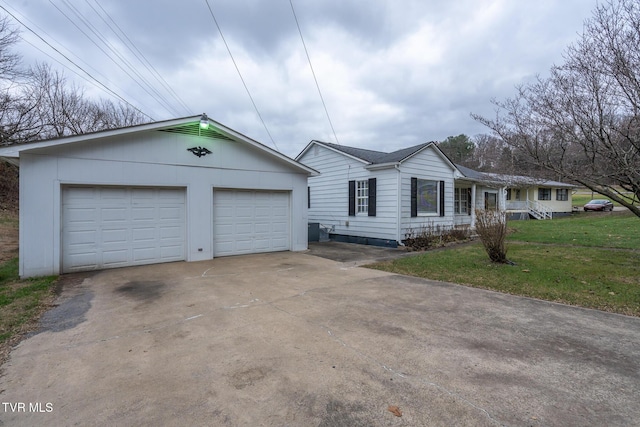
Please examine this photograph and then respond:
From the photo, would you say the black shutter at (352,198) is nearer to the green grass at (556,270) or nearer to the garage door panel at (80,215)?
the green grass at (556,270)

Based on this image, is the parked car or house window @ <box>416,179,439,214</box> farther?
the parked car

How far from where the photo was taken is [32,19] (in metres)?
9.47

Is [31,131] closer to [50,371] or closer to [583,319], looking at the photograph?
[50,371]

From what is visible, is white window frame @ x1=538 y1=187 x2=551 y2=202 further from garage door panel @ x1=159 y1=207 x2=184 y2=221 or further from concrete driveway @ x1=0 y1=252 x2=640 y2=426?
garage door panel @ x1=159 y1=207 x2=184 y2=221

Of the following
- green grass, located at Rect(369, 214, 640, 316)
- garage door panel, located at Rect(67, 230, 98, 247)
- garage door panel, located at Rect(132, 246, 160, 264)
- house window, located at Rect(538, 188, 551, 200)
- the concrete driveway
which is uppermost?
house window, located at Rect(538, 188, 551, 200)

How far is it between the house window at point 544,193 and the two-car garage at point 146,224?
25497 millimetres

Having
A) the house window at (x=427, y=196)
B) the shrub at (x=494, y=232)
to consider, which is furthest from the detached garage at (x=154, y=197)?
the shrub at (x=494, y=232)

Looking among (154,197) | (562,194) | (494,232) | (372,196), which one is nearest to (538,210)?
(562,194)

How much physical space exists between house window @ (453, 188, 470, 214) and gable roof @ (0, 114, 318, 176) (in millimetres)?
9972

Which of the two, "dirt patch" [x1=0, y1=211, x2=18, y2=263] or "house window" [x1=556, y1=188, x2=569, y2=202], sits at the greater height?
"house window" [x1=556, y1=188, x2=569, y2=202]

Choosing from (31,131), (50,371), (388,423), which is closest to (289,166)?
(50,371)

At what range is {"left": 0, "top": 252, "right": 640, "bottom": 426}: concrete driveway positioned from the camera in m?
2.21

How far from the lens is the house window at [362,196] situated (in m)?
12.3

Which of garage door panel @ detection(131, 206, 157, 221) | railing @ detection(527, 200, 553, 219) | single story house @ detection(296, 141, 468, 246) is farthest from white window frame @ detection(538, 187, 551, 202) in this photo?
garage door panel @ detection(131, 206, 157, 221)
